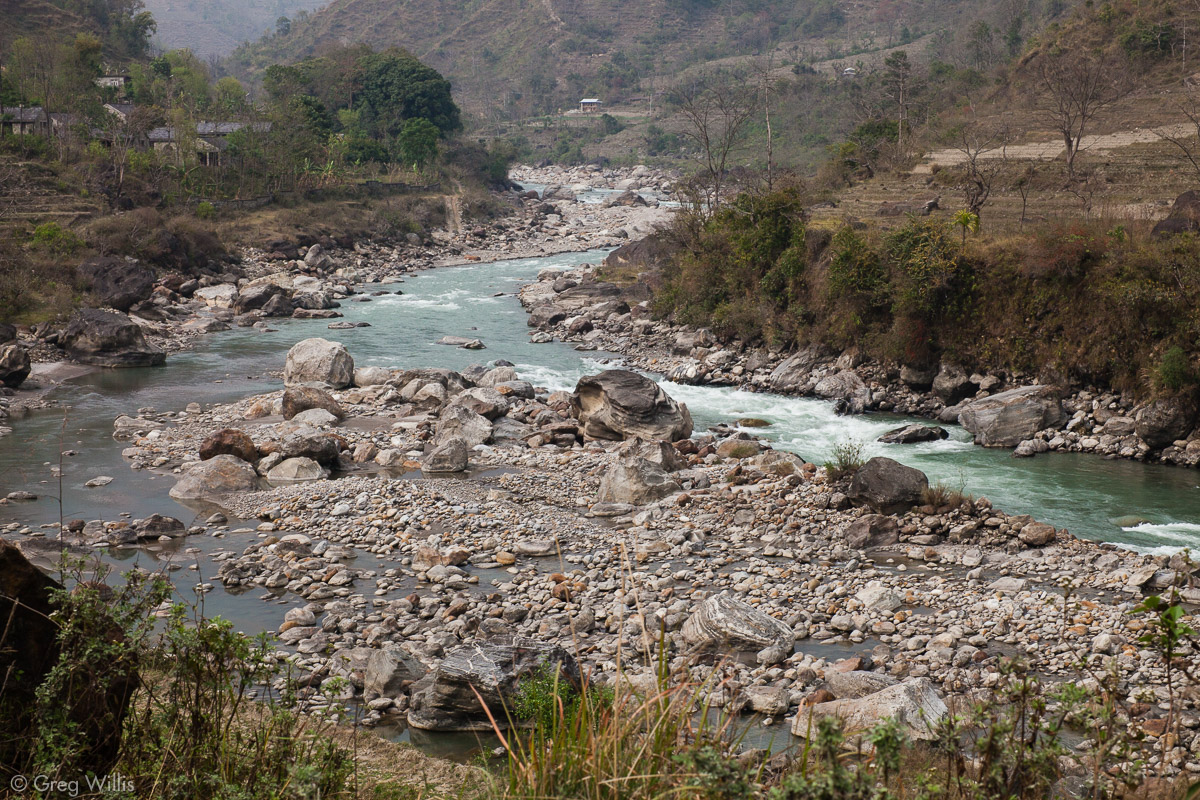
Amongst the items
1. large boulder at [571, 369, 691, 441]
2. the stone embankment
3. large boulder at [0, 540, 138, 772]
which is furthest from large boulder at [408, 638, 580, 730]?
Result: large boulder at [571, 369, 691, 441]

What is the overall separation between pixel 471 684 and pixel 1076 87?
3716 cm

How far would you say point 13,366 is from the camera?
20359 mm

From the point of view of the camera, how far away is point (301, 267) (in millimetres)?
37875

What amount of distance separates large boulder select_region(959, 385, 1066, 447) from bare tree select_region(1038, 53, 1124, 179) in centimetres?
1646

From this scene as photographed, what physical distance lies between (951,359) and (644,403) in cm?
812

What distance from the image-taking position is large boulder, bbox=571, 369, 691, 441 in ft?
56.7

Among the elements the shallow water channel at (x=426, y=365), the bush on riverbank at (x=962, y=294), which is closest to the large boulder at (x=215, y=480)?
the shallow water channel at (x=426, y=365)

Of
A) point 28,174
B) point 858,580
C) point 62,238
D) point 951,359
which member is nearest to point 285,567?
point 858,580

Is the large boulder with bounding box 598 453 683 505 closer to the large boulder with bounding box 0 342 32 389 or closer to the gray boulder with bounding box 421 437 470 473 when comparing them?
the gray boulder with bounding box 421 437 470 473

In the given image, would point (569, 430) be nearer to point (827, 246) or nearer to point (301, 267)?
point (827, 246)

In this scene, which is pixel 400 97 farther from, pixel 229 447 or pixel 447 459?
pixel 447 459

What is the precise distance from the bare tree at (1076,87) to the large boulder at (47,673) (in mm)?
33182

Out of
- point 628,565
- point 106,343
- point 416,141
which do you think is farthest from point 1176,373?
point 416,141

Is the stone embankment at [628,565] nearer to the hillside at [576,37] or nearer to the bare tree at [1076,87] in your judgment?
the bare tree at [1076,87]
